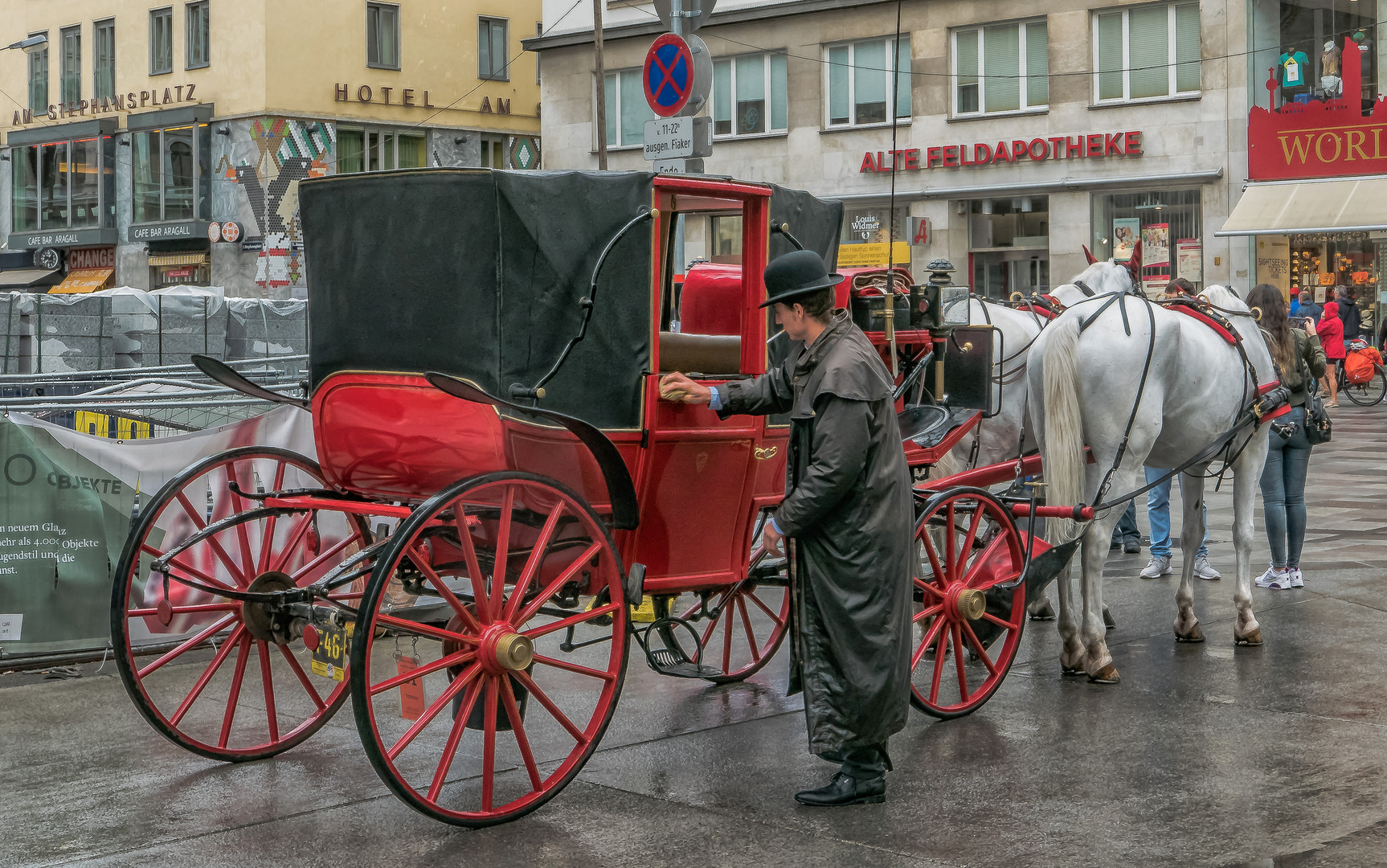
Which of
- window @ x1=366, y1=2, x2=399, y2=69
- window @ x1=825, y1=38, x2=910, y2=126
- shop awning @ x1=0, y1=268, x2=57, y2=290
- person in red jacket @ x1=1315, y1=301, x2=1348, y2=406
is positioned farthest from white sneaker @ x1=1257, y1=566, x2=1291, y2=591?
shop awning @ x1=0, y1=268, x2=57, y2=290

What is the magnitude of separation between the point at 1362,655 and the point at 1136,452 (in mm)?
1634

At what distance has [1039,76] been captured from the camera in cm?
2962

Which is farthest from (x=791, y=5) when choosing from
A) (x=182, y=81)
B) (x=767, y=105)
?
(x=182, y=81)

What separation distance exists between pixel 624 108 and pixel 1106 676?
2890 cm

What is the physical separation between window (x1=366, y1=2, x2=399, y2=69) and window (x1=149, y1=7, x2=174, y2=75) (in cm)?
567

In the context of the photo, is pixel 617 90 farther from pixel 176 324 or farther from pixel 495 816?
pixel 495 816

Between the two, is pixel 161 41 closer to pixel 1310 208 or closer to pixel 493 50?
pixel 493 50

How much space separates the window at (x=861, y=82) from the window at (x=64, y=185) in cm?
2326

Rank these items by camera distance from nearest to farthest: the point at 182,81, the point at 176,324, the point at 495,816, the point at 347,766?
the point at 495,816 < the point at 347,766 < the point at 176,324 < the point at 182,81

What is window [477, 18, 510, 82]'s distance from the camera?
43781 millimetres

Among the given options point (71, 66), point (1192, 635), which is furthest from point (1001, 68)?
point (71, 66)

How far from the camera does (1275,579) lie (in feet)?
32.7

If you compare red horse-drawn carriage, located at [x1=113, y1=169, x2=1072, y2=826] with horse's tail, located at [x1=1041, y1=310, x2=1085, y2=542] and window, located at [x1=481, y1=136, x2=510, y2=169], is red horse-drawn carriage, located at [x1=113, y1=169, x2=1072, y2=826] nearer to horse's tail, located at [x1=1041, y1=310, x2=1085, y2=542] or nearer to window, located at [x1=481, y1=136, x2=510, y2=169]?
horse's tail, located at [x1=1041, y1=310, x2=1085, y2=542]

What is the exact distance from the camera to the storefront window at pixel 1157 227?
1107 inches
